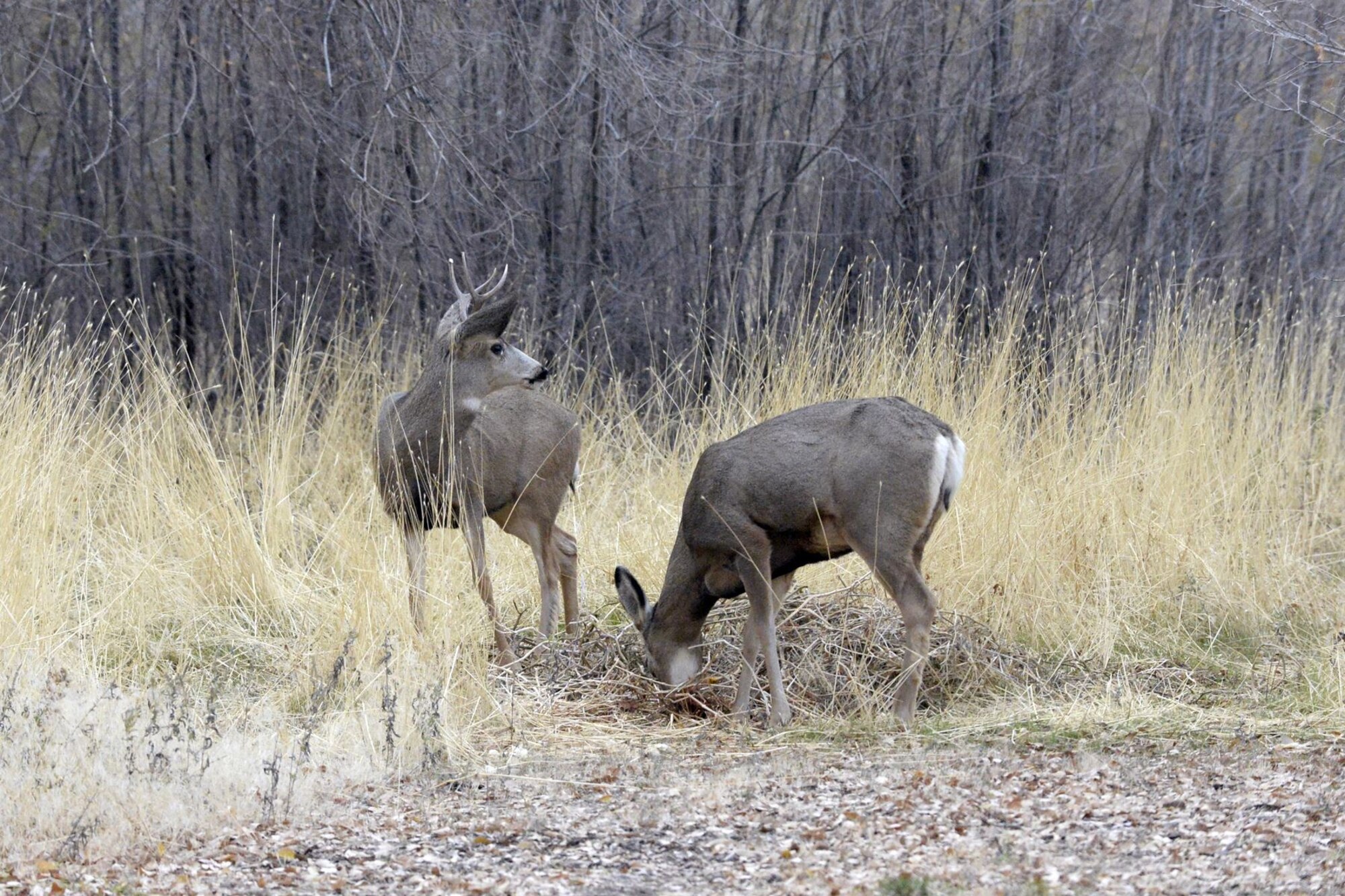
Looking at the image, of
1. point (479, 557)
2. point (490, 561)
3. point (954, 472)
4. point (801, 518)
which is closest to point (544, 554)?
point (479, 557)

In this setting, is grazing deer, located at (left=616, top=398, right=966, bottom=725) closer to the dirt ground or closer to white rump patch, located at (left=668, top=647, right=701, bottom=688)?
white rump patch, located at (left=668, top=647, right=701, bottom=688)

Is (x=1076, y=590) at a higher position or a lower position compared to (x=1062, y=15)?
lower

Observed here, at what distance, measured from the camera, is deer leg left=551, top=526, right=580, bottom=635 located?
7492mm

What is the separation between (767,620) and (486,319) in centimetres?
182

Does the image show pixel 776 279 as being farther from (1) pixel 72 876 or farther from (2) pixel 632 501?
(1) pixel 72 876

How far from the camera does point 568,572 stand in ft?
25.2

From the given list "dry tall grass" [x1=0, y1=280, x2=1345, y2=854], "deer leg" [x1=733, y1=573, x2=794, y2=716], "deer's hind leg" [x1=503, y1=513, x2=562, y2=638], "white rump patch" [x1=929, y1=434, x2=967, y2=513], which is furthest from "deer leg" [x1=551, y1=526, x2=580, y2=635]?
"white rump patch" [x1=929, y1=434, x2=967, y2=513]

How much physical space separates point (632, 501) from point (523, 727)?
11.3ft

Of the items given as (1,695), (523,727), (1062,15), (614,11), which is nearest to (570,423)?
(523,727)

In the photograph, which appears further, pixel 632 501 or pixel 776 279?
pixel 776 279

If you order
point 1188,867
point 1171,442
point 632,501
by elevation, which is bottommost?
point 632,501

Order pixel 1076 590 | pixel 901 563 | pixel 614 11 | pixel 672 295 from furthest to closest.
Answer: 1. pixel 672 295
2. pixel 614 11
3. pixel 1076 590
4. pixel 901 563

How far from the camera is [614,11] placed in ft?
35.7

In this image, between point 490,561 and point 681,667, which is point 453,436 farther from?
point 490,561
